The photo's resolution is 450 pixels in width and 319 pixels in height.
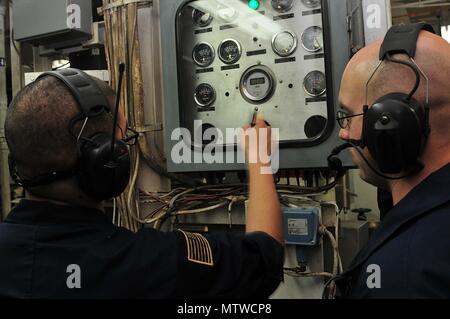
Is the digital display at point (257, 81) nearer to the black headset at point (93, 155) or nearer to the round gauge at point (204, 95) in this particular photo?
the round gauge at point (204, 95)

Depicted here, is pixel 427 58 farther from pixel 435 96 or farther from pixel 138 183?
pixel 138 183

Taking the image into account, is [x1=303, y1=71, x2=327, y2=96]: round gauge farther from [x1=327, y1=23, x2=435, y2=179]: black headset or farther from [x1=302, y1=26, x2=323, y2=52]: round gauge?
[x1=327, y1=23, x2=435, y2=179]: black headset

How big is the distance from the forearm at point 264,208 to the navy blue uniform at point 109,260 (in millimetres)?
78

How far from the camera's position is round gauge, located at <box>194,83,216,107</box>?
57.4 inches

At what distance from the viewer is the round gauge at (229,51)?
140 cm

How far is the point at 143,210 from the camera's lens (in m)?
1.52

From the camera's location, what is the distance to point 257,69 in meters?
1.38

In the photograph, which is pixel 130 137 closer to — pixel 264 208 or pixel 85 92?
pixel 85 92

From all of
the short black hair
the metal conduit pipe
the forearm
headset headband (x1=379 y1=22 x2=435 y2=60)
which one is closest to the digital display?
the forearm

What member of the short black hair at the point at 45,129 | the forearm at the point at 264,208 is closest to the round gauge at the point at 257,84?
the forearm at the point at 264,208

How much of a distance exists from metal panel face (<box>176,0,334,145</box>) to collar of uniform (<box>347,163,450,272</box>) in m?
0.46

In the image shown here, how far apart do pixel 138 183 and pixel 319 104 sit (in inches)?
27.7

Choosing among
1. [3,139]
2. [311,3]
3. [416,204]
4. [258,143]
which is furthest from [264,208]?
[3,139]
